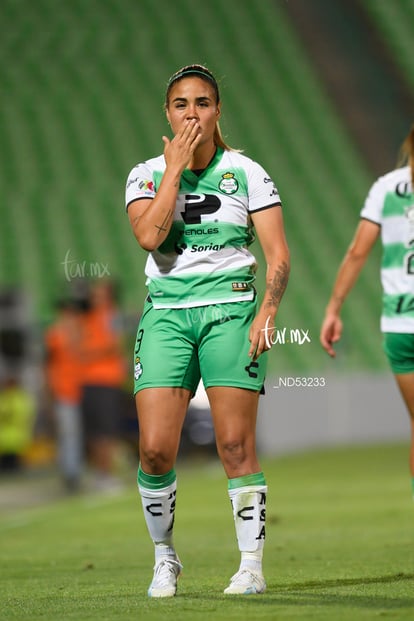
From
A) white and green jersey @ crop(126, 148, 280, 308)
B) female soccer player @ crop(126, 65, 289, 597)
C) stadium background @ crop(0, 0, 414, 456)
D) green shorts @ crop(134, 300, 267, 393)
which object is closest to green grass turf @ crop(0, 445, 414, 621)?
female soccer player @ crop(126, 65, 289, 597)

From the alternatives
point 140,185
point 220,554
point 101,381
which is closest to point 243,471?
point 140,185

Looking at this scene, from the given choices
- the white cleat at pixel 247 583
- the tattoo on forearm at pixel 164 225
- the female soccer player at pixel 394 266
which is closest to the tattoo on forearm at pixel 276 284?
Result: the tattoo on forearm at pixel 164 225

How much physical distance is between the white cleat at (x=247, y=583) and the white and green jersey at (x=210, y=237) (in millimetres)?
1067

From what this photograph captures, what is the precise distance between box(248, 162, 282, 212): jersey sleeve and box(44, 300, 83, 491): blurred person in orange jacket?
A: 27.5 feet

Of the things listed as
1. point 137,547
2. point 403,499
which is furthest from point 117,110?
point 137,547

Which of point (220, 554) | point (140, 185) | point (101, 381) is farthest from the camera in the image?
point (101, 381)

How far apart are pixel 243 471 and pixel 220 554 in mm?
2393

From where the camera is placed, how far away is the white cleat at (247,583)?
5293mm

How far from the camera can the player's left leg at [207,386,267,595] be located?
5262 mm

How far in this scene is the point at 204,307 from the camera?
5.33m

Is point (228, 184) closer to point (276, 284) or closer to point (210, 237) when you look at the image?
point (210, 237)

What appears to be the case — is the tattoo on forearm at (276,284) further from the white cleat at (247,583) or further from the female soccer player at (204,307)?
the white cleat at (247,583)

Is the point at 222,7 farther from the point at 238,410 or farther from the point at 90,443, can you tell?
the point at 238,410

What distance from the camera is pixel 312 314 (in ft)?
64.2
